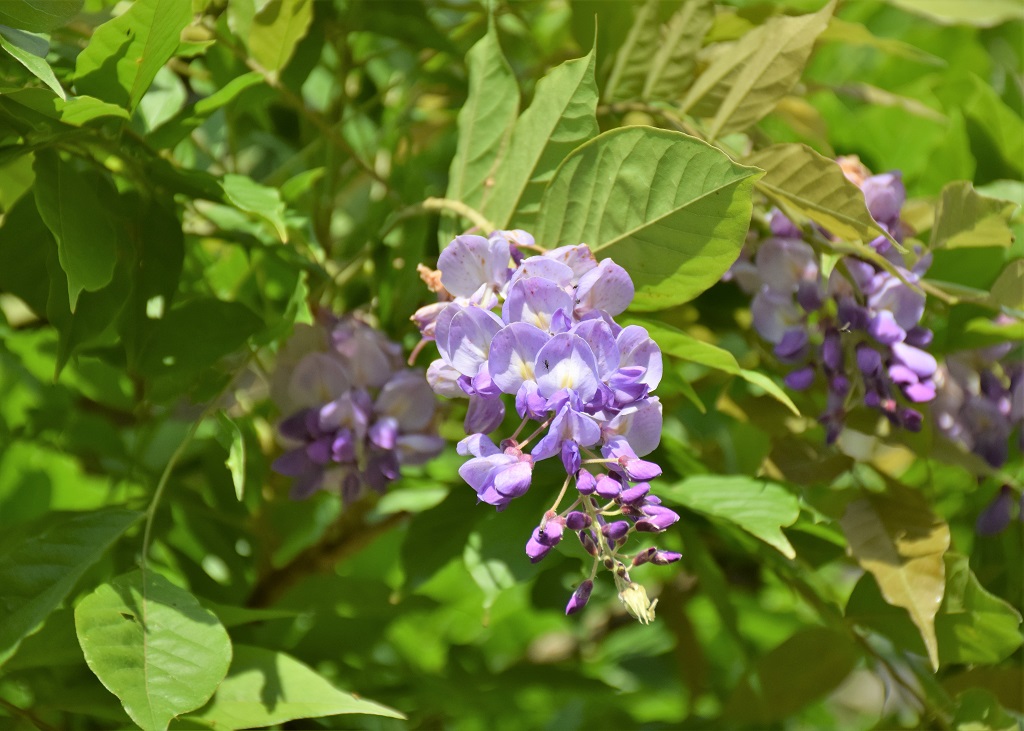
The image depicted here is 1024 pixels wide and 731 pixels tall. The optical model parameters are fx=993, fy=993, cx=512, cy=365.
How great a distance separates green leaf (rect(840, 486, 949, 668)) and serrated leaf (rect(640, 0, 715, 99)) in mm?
366

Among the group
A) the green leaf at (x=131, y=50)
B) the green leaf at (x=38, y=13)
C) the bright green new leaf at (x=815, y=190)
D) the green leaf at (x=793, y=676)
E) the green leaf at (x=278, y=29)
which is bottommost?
the green leaf at (x=793, y=676)

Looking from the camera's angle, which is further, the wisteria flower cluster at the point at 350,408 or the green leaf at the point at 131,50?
the wisteria flower cluster at the point at 350,408

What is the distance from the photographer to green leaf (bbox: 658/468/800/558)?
2.19ft

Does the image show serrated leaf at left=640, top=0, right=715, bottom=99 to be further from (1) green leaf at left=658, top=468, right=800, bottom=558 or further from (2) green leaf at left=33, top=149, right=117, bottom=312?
(2) green leaf at left=33, top=149, right=117, bottom=312

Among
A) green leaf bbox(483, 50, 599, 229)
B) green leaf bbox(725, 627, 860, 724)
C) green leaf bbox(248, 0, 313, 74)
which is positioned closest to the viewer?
green leaf bbox(483, 50, 599, 229)

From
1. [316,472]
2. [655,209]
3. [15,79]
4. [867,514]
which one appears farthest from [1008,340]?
[15,79]

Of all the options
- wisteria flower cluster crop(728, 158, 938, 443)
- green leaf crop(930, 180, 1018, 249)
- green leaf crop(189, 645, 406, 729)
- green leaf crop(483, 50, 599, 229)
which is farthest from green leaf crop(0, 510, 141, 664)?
green leaf crop(930, 180, 1018, 249)

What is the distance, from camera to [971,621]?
0.75 m

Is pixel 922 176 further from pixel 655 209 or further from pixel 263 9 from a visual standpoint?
pixel 263 9

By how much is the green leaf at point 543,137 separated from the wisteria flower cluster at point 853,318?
0.19m

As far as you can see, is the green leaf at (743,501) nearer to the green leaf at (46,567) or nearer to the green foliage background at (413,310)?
the green foliage background at (413,310)

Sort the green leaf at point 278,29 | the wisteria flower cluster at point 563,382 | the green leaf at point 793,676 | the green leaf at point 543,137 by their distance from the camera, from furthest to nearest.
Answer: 1. the green leaf at point 793,676
2. the green leaf at point 278,29
3. the green leaf at point 543,137
4. the wisteria flower cluster at point 563,382

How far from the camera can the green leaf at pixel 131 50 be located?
631 mm

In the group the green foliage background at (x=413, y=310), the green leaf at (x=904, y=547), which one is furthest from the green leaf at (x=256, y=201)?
the green leaf at (x=904, y=547)
